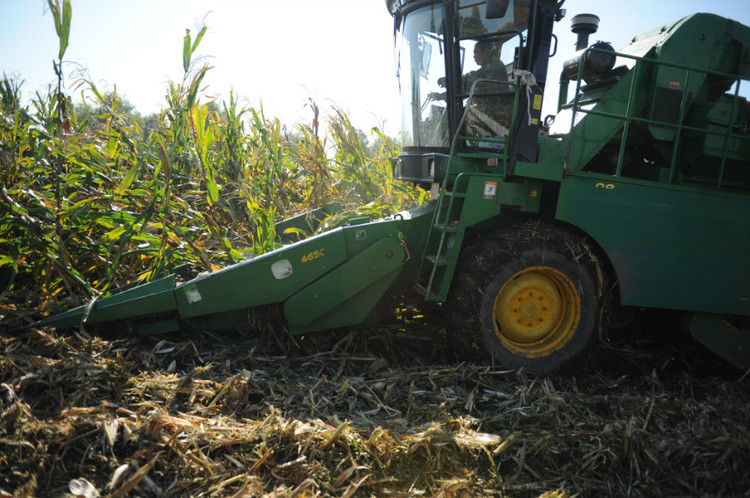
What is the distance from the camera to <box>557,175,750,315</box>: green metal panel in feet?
10.1

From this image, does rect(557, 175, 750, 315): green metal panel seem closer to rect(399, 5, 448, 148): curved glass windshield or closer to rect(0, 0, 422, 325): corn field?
rect(399, 5, 448, 148): curved glass windshield

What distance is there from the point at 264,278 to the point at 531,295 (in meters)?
1.58

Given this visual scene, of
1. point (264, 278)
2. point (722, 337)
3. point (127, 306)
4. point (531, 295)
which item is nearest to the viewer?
point (127, 306)

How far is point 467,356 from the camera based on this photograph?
3.00 metres

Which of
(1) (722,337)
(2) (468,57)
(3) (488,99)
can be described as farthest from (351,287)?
(1) (722,337)

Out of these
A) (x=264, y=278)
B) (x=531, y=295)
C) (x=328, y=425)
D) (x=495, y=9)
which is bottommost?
(x=328, y=425)

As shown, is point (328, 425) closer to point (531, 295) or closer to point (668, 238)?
point (531, 295)

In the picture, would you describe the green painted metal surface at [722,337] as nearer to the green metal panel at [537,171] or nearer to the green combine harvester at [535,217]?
the green combine harvester at [535,217]

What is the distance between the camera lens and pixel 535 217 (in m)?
3.27

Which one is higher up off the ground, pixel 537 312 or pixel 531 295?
pixel 531 295

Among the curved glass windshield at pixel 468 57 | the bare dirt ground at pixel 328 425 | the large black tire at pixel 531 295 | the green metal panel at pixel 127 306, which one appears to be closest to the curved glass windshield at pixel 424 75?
the curved glass windshield at pixel 468 57

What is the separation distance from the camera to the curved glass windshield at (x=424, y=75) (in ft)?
11.4

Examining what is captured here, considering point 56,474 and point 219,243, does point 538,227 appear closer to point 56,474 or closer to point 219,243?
point 219,243

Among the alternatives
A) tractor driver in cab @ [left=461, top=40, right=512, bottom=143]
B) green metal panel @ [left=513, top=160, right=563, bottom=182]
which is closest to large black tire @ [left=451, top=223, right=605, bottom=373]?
green metal panel @ [left=513, top=160, right=563, bottom=182]
